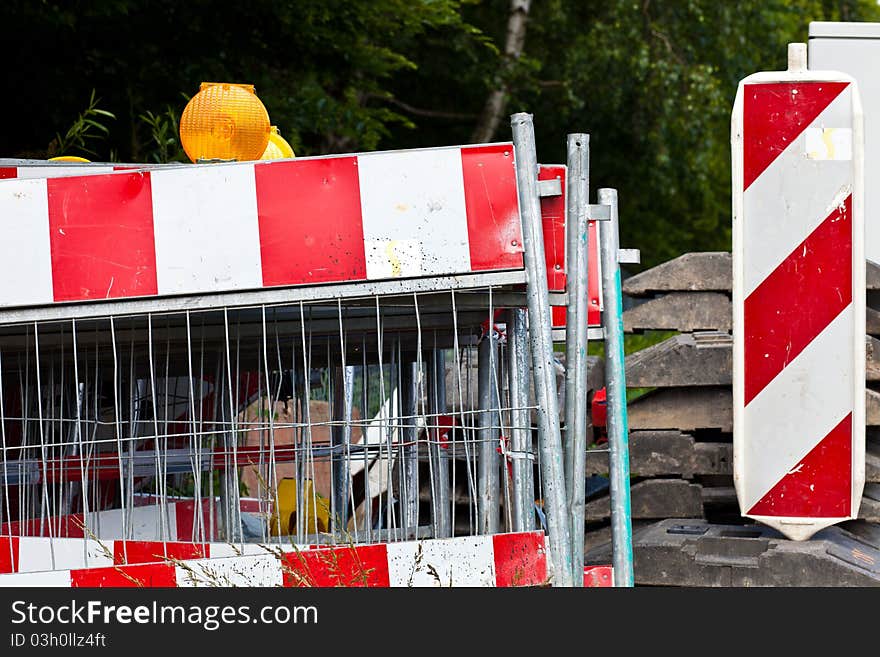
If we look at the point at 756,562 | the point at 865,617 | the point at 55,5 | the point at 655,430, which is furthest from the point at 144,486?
the point at 55,5

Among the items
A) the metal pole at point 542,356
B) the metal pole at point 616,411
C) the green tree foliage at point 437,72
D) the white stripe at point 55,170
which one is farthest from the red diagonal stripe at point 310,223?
the green tree foliage at point 437,72

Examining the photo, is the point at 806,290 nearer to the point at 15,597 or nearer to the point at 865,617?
the point at 865,617

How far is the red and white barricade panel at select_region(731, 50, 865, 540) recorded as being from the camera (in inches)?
162

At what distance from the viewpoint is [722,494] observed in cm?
488

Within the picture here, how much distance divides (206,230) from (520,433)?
972mm

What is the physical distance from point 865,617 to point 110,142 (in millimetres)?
9438

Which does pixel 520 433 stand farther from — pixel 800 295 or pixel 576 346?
pixel 800 295

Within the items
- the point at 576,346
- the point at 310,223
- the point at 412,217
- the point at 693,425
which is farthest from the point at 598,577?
the point at 310,223

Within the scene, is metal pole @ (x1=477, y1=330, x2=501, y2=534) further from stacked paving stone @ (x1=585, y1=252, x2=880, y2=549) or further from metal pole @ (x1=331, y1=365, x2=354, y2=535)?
stacked paving stone @ (x1=585, y1=252, x2=880, y2=549)

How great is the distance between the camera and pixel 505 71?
19141mm

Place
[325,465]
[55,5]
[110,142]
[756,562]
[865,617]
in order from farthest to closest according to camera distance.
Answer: [110,142]
[55,5]
[325,465]
[756,562]
[865,617]

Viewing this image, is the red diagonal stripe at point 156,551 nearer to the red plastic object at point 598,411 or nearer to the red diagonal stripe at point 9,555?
the red diagonal stripe at point 9,555

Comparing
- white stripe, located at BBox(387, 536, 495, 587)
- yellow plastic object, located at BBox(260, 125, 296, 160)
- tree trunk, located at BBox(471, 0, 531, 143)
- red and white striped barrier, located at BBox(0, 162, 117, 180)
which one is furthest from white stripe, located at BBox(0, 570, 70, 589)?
tree trunk, located at BBox(471, 0, 531, 143)

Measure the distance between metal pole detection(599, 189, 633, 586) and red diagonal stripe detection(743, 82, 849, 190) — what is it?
487 mm
